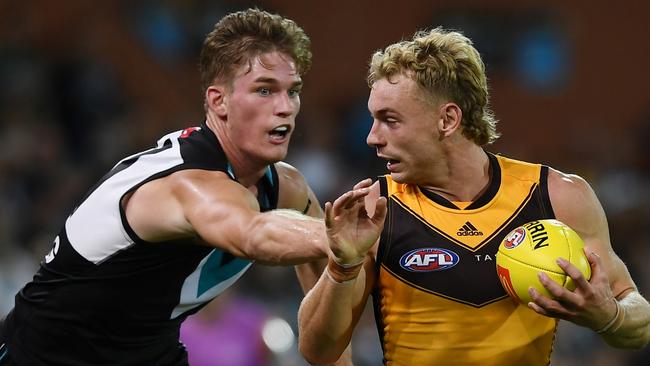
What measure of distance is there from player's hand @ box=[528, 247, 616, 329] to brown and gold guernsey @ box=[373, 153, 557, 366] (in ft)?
1.34

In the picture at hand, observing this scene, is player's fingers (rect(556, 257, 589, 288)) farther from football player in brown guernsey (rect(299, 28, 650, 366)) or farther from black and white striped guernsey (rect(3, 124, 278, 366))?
black and white striped guernsey (rect(3, 124, 278, 366))

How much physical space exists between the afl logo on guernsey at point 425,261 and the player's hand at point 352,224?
627mm

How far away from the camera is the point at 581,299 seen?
4.54 meters

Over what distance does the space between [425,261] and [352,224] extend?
792 mm

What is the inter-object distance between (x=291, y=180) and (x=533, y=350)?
63.4 inches

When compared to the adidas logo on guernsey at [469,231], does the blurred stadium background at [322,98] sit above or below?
below

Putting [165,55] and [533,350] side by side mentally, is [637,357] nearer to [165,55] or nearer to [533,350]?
[533,350]

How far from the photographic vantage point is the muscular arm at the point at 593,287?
4543mm

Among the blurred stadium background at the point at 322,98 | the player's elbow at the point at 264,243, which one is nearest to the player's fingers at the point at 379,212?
the player's elbow at the point at 264,243

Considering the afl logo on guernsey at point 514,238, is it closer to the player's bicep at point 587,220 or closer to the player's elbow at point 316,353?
the player's bicep at point 587,220

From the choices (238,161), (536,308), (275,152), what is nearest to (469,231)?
(536,308)

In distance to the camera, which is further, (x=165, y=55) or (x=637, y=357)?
(x=165, y=55)

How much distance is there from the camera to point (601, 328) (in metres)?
4.79

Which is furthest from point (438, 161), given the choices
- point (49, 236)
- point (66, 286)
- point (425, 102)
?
point (49, 236)
